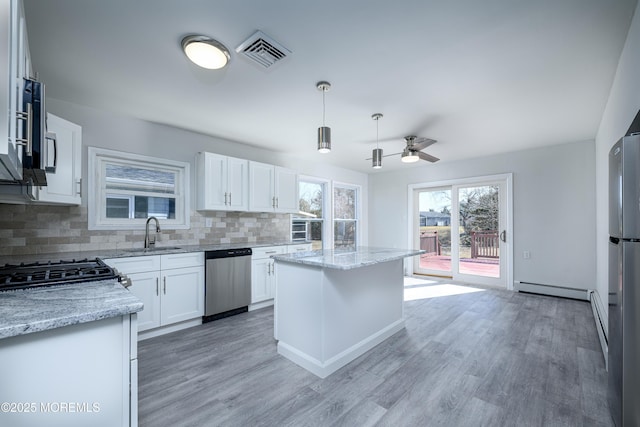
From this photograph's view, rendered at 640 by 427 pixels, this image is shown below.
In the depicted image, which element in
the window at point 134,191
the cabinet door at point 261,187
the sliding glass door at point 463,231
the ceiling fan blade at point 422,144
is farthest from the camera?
the sliding glass door at point 463,231

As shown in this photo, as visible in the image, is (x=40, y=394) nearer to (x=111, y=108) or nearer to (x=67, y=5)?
(x=67, y=5)

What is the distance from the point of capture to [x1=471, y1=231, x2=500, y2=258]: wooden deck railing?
5103mm

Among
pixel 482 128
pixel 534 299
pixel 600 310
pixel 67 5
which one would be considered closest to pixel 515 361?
pixel 600 310

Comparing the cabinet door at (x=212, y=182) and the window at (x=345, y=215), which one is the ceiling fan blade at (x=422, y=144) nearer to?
the cabinet door at (x=212, y=182)

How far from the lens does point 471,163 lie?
533cm

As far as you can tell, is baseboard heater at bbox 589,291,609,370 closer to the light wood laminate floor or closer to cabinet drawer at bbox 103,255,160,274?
the light wood laminate floor

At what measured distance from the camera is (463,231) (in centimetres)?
547

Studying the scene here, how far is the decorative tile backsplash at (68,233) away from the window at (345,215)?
2704 mm

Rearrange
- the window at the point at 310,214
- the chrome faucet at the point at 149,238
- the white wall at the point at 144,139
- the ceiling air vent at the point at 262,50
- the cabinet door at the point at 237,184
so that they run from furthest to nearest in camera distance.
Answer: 1. the window at the point at 310,214
2. the cabinet door at the point at 237,184
3. the chrome faucet at the point at 149,238
4. the white wall at the point at 144,139
5. the ceiling air vent at the point at 262,50

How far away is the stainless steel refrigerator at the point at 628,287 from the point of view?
1.38 metres

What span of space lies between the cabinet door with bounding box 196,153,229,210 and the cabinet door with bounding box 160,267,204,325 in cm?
90

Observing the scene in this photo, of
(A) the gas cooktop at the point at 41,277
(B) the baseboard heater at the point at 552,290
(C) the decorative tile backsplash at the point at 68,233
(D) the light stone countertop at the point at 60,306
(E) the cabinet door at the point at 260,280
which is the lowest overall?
(B) the baseboard heater at the point at 552,290

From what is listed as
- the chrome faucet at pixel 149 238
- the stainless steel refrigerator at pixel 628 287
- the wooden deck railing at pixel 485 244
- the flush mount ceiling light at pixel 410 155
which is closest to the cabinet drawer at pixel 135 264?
the chrome faucet at pixel 149 238

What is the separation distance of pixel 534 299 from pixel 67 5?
599cm
